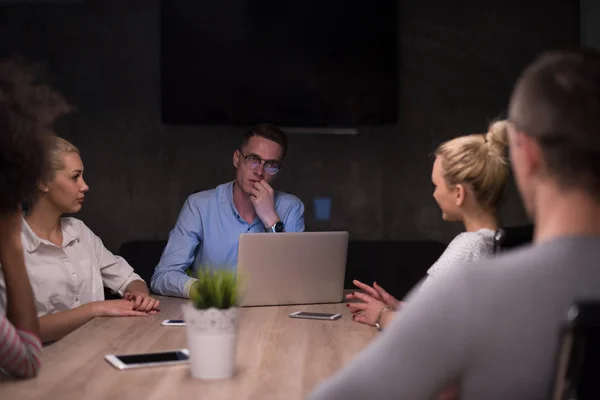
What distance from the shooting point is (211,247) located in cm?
340

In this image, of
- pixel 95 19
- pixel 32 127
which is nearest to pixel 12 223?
pixel 32 127

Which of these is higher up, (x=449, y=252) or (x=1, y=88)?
(x=1, y=88)

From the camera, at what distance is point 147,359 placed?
1.74 meters

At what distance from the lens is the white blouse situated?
2.60 meters

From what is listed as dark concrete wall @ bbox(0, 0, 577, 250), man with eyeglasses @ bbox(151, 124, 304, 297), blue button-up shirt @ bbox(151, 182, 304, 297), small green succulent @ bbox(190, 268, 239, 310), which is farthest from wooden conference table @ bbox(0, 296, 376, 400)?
dark concrete wall @ bbox(0, 0, 577, 250)

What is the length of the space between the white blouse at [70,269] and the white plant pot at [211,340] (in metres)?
1.17

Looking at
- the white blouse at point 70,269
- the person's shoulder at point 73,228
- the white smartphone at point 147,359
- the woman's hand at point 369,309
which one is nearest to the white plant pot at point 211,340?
the white smartphone at point 147,359

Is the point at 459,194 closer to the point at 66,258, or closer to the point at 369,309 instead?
the point at 369,309

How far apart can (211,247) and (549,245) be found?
2.57 metres

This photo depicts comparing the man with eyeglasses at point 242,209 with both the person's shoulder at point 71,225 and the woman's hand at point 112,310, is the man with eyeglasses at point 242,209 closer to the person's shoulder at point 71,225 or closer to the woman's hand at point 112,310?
the person's shoulder at point 71,225

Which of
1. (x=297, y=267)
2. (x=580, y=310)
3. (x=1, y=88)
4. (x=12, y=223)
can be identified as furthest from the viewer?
(x=297, y=267)

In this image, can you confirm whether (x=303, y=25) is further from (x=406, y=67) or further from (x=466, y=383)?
(x=466, y=383)

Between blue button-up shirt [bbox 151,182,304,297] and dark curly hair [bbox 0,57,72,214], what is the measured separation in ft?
5.36

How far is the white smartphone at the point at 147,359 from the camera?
170 centimetres
